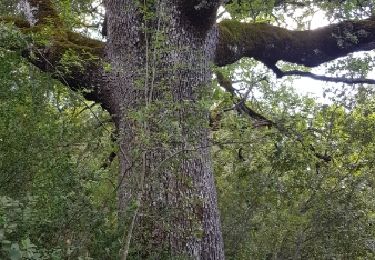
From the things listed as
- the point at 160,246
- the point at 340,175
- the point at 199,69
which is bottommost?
the point at 160,246

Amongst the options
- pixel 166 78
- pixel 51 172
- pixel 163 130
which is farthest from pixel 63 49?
pixel 163 130

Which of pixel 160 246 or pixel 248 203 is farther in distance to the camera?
pixel 248 203

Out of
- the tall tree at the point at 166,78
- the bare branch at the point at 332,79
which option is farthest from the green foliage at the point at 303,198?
the tall tree at the point at 166,78

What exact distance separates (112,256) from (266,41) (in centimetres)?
393

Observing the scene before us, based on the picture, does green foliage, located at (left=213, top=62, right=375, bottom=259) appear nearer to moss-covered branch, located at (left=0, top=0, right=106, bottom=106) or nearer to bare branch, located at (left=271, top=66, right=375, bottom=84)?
bare branch, located at (left=271, top=66, right=375, bottom=84)

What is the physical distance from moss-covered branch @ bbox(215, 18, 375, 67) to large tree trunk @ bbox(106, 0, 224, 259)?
67 centimetres

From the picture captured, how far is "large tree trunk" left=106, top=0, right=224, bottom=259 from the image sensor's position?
3.52 meters

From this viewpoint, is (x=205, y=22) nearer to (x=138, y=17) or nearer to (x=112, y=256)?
(x=138, y=17)

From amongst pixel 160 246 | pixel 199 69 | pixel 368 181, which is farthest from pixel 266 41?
pixel 160 246

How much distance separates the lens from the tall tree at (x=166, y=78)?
3645 millimetres

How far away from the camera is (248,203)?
5.75 metres

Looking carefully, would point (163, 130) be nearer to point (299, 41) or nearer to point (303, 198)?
point (303, 198)

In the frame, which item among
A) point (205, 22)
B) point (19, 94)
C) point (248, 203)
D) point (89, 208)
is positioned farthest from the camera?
point (248, 203)

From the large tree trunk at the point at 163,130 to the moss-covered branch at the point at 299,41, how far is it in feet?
2.20
